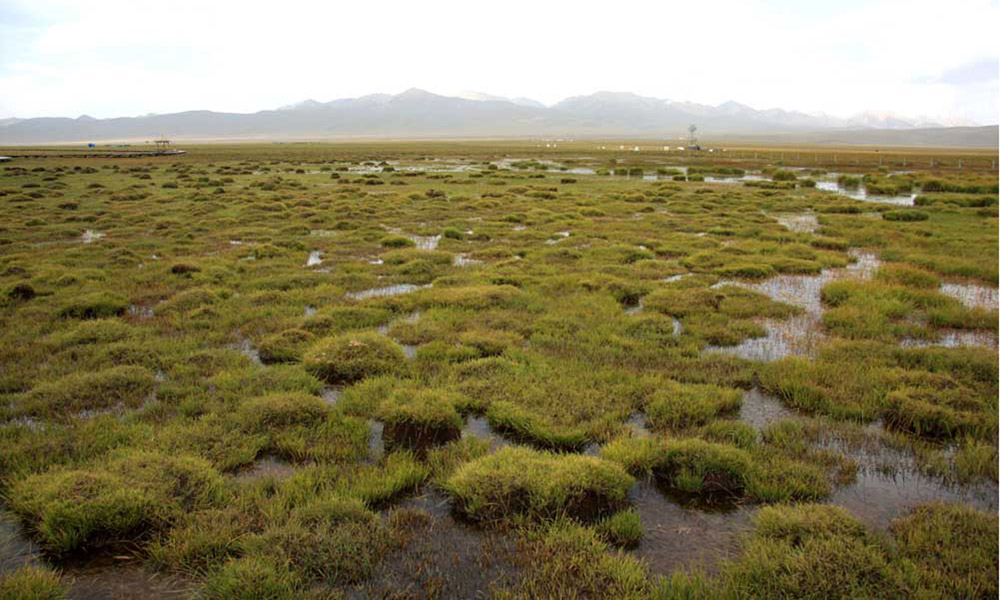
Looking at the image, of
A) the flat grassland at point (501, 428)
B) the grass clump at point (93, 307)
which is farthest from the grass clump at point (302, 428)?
the grass clump at point (93, 307)

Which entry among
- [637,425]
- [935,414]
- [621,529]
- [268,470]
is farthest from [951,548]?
[268,470]

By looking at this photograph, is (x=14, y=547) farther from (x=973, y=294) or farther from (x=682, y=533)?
(x=973, y=294)

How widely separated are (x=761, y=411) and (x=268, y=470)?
658 centimetres

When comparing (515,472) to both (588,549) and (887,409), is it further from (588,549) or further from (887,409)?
(887,409)

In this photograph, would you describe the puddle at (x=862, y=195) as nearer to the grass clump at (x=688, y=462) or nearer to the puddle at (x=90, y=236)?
the grass clump at (x=688, y=462)

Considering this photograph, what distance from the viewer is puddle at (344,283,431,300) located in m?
14.8

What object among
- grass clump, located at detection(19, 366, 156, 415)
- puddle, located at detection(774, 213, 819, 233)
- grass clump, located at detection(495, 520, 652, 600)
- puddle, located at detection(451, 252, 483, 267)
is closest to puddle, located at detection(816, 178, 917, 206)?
puddle, located at detection(774, 213, 819, 233)

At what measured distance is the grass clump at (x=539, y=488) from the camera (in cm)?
580

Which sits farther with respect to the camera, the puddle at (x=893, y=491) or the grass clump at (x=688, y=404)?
the grass clump at (x=688, y=404)

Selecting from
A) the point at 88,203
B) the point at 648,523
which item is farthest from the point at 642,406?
the point at 88,203

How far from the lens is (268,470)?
21.9ft

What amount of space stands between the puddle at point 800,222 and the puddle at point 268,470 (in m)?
23.2

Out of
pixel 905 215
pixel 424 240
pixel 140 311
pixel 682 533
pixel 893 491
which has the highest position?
pixel 905 215

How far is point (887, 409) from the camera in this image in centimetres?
788
